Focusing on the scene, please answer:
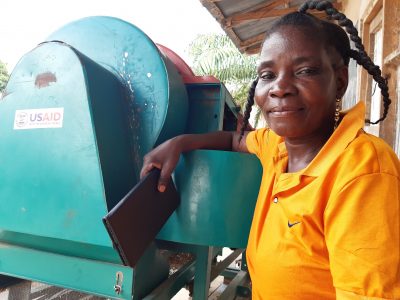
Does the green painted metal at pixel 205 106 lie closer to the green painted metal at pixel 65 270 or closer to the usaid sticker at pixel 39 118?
the usaid sticker at pixel 39 118

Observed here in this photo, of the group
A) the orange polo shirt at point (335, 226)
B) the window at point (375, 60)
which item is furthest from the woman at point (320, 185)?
the window at point (375, 60)

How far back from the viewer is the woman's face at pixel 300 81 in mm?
907

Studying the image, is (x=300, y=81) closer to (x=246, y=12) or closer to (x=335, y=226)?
(x=335, y=226)

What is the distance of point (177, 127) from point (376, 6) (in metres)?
2.13

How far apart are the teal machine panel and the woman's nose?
0.39 meters

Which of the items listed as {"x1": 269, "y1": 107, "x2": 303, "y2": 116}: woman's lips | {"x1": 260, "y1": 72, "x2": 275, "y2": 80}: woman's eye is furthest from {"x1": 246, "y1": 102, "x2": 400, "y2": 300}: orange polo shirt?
{"x1": 260, "y1": 72, "x2": 275, "y2": 80}: woman's eye

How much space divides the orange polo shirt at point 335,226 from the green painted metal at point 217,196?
189 millimetres

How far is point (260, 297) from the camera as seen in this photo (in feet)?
3.24

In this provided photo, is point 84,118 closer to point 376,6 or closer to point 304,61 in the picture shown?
point 304,61

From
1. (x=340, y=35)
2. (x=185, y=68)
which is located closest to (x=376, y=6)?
(x=185, y=68)

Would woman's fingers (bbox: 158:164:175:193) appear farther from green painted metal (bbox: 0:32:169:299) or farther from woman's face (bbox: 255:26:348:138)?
woman's face (bbox: 255:26:348:138)

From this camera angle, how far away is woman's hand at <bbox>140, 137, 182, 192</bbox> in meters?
1.20

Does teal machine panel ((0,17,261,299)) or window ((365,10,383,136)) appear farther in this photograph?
window ((365,10,383,136))

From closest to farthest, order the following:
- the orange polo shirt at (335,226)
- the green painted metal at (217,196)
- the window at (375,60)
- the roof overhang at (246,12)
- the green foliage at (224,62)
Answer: the orange polo shirt at (335,226), the green painted metal at (217,196), the window at (375,60), the roof overhang at (246,12), the green foliage at (224,62)
